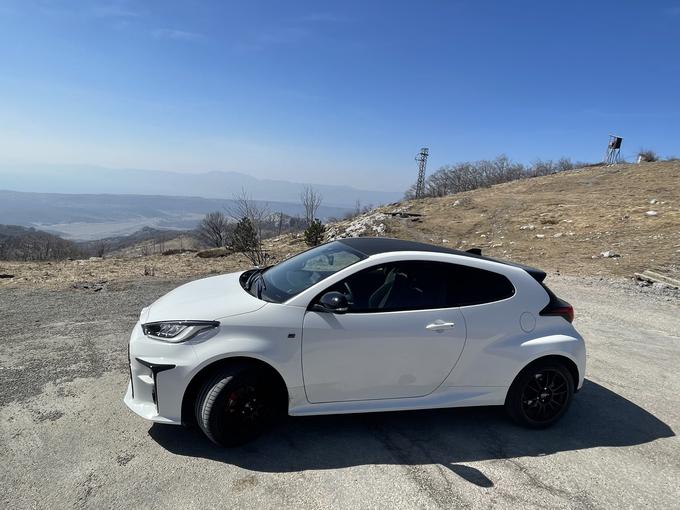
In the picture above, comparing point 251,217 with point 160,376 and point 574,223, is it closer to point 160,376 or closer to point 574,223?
point 160,376

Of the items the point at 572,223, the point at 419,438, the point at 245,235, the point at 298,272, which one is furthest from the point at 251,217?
the point at 572,223

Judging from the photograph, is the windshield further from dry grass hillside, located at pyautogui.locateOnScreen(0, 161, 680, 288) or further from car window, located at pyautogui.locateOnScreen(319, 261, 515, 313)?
dry grass hillside, located at pyautogui.locateOnScreen(0, 161, 680, 288)

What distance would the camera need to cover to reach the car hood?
127 inches

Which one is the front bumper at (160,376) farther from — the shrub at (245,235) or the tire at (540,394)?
the shrub at (245,235)

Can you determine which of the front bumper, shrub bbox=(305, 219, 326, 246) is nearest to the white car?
the front bumper

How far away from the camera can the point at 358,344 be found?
10.6 feet

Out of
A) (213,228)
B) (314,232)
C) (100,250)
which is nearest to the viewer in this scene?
(314,232)

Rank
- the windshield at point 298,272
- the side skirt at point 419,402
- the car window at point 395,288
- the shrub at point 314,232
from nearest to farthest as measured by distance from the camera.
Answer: the side skirt at point 419,402
the car window at point 395,288
the windshield at point 298,272
the shrub at point 314,232

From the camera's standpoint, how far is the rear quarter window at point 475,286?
3.59 meters

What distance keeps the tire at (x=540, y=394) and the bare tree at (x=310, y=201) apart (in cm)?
1438

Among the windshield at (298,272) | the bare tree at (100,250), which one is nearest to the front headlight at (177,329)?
the windshield at (298,272)

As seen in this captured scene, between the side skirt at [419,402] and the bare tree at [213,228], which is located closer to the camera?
the side skirt at [419,402]

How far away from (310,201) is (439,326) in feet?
48.1

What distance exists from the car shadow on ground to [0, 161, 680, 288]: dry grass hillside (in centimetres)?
760
